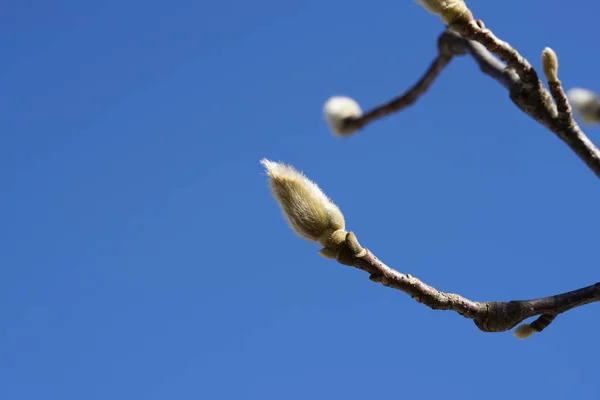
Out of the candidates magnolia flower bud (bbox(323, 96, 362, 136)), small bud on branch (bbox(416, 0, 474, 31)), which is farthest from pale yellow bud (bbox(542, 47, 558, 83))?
magnolia flower bud (bbox(323, 96, 362, 136))

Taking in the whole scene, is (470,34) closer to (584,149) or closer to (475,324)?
(584,149)

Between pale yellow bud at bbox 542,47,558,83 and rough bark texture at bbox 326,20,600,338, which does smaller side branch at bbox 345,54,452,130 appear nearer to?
rough bark texture at bbox 326,20,600,338

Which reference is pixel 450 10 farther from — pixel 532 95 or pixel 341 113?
pixel 341 113

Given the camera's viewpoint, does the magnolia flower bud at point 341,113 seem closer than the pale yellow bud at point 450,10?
No

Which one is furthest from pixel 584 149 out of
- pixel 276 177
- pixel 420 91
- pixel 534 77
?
pixel 420 91

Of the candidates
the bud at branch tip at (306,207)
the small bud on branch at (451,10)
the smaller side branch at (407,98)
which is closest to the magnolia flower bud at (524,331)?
the bud at branch tip at (306,207)

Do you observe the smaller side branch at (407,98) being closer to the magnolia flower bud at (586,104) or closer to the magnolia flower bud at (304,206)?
the magnolia flower bud at (586,104)
